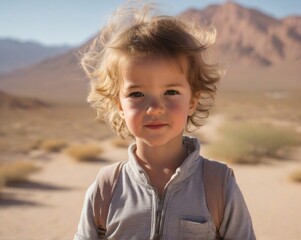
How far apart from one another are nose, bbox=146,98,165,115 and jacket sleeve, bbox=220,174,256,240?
475mm

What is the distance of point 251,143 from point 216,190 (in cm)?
1530

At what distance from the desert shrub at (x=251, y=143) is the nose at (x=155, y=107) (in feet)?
40.8

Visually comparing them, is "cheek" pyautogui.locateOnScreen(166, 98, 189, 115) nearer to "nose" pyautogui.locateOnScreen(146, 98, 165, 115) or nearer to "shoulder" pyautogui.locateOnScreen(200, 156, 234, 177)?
"nose" pyautogui.locateOnScreen(146, 98, 165, 115)

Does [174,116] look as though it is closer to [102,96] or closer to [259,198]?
[102,96]

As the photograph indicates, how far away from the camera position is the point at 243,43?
444 ft

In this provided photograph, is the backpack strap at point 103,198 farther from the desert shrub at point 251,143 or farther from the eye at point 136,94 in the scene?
the desert shrub at point 251,143

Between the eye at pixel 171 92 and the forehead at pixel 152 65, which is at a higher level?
the forehead at pixel 152 65

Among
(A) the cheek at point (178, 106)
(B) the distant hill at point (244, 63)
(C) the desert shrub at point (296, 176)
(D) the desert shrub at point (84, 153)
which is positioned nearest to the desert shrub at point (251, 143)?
(C) the desert shrub at point (296, 176)

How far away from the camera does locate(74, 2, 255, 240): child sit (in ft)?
6.98

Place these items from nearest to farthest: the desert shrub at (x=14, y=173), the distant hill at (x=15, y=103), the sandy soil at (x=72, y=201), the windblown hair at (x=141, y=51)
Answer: the windblown hair at (x=141, y=51) < the sandy soil at (x=72, y=201) < the desert shrub at (x=14, y=173) < the distant hill at (x=15, y=103)

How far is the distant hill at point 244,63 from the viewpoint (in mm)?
102750

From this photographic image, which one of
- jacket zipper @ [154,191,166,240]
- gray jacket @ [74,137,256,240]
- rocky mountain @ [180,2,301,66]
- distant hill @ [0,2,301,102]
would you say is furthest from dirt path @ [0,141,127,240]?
rocky mountain @ [180,2,301,66]

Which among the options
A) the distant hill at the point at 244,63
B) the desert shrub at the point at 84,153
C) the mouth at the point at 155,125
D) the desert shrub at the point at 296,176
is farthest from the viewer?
the distant hill at the point at 244,63

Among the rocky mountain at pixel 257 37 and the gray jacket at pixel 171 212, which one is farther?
the rocky mountain at pixel 257 37
